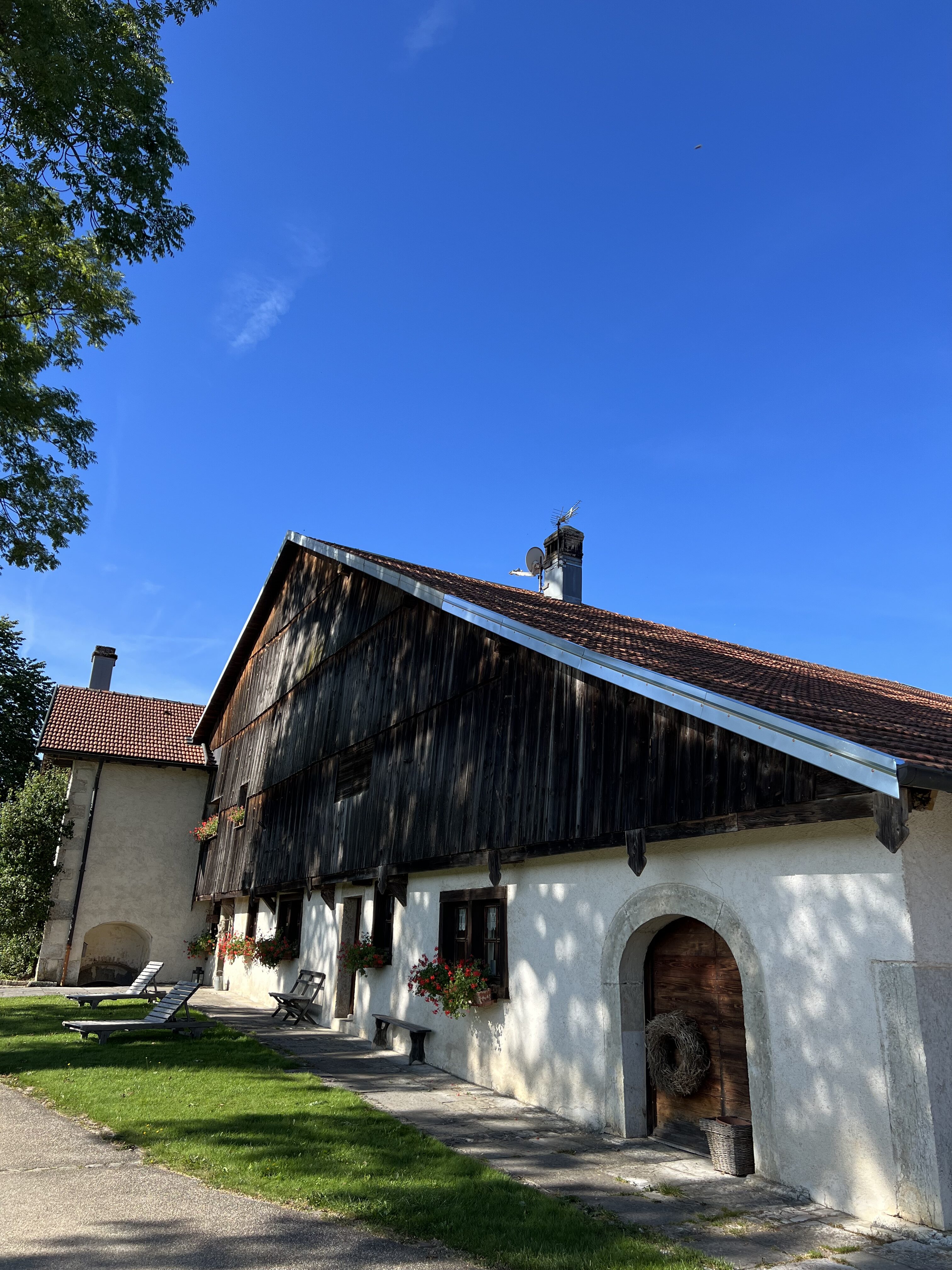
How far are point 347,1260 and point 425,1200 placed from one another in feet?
3.33

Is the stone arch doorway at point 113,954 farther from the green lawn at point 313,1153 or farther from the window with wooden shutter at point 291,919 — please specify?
the green lawn at point 313,1153

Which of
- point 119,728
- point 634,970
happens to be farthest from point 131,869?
point 634,970

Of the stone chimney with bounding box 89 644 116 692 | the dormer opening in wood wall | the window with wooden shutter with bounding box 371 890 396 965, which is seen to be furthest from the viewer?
the stone chimney with bounding box 89 644 116 692

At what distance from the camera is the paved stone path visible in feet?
15.4

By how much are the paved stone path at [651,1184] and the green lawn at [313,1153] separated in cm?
29

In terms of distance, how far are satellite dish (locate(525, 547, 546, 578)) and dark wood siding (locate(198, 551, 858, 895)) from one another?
159 inches

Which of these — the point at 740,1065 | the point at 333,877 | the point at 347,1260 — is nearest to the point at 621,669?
the point at 740,1065

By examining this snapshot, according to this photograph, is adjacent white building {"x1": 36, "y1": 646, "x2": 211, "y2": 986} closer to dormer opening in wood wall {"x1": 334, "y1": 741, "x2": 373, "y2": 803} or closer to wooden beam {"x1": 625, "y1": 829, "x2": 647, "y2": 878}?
dormer opening in wood wall {"x1": 334, "y1": 741, "x2": 373, "y2": 803}

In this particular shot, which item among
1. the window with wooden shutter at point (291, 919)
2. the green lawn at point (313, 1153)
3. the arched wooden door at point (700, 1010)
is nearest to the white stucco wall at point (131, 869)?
the window with wooden shutter at point (291, 919)

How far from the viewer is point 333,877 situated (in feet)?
45.4

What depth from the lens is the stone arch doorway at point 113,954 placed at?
21.3 meters

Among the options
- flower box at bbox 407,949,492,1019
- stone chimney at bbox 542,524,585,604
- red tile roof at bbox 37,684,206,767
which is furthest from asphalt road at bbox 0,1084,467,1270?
red tile roof at bbox 37,684,206,767

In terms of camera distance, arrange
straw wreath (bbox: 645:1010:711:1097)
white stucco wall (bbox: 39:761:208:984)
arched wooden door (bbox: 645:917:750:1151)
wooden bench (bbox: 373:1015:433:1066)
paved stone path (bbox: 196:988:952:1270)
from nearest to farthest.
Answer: paved stone path (bbox: 196:988:952:1270), arched wooden door (bbox: 645:917:750:1151), straw wreath (bbox: 645:1010:711:1097), wooden bench (bbox: 373:1015:433:1066), white stucco wall (bbox: 39:761:208:984)

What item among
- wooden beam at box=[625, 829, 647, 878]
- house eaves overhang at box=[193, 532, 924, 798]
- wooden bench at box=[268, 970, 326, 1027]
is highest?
house eaves overhang at box=[193, 532, 924, 798]
